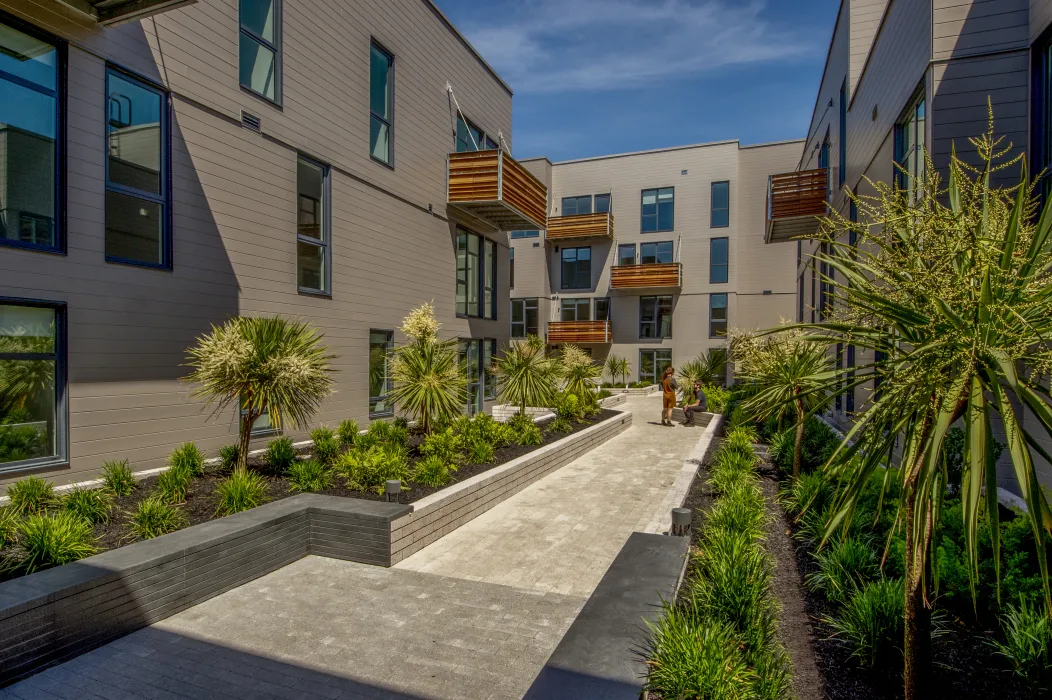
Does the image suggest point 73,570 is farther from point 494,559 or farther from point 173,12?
point 173,12

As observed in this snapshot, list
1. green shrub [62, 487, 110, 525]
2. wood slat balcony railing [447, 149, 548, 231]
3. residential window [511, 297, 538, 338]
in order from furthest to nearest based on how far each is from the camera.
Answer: residential window [511, 297, 538, 338] < wood slat balcony railing [447, 149, 548, 231] < green shrub [62, 487, 110, 525]

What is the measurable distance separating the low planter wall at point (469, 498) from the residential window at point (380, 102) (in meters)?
7.16

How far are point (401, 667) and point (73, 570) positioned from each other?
2.51m

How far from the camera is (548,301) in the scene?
30.6 m

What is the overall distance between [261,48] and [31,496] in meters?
7.51

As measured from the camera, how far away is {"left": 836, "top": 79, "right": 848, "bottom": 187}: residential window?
1438 cm

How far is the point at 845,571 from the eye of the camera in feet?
14.0

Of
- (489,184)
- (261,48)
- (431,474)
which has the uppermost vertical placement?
(261,48)

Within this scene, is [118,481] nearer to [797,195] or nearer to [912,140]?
[912,140]

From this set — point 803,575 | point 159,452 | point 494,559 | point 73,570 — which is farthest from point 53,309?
point 803,575

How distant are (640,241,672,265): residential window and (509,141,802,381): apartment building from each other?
0.16 feet

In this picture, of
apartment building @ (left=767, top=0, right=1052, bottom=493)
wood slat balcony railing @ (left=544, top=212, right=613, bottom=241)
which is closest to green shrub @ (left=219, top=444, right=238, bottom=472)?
apartment building @ (left=767, top=0, right=1052, bottom=493)

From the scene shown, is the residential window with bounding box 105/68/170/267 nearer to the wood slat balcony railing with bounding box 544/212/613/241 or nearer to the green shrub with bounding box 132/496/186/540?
the green shrub with bounding box 132/496/186/540

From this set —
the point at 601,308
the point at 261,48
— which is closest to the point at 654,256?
the point at 601,308
